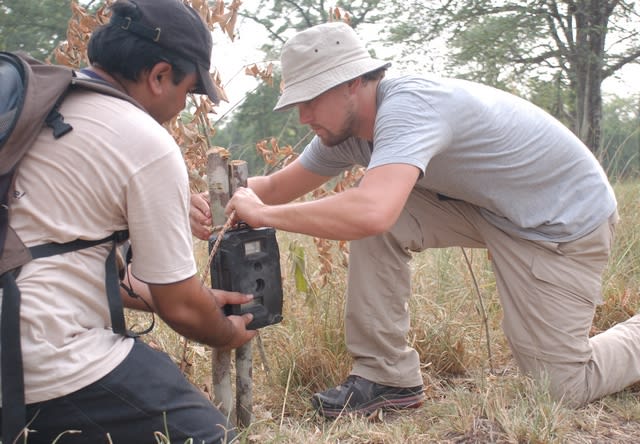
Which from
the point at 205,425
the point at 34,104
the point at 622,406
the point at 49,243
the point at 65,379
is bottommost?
the point at 622,406

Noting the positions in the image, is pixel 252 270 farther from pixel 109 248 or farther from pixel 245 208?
pixel 109 248

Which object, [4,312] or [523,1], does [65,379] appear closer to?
[4,312]

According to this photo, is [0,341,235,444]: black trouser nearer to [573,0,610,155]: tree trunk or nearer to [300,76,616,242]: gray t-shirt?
[300,76,616,242]: gray t-shirt

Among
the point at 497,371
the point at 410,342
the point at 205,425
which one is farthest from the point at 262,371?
the point at 205,425

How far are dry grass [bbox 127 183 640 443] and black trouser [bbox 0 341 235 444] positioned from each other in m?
0.38

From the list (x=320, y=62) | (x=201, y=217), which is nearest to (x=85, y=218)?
(x=201, y=217)

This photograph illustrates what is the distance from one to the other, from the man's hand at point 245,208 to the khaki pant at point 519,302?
2.99 ft

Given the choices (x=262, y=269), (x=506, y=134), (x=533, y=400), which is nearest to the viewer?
(x=262, y=269)

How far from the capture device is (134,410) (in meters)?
2.43

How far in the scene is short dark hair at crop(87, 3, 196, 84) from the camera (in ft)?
8.41

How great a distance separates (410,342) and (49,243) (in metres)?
2.40

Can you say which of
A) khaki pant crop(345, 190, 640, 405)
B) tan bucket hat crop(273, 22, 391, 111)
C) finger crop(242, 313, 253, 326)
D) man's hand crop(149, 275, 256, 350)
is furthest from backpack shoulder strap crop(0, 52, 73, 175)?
khaki pant crop(345, 190, 640, 405)

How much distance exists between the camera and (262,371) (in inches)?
162

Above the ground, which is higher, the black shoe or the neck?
the neck
